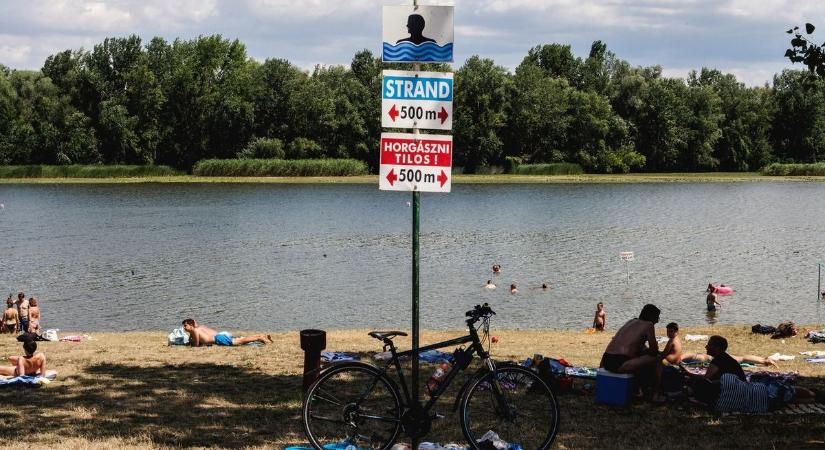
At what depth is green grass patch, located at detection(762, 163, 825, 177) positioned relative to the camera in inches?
4592

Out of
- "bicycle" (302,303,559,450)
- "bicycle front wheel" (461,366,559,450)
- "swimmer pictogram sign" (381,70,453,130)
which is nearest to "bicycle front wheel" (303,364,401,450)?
"bicycle" (302,303,559,450)

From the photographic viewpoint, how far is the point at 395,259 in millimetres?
41438

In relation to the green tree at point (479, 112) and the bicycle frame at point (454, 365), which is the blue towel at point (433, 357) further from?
the green tree at point (479, 112)

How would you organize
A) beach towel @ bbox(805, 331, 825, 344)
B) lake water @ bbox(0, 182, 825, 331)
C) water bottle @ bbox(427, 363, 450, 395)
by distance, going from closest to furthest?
water bottle @ bbox(427, 363, 450, 395) < beach towel @ bbox(805, 331, 825, 344) < lake water @ bbox(0, 182, 825, 331)

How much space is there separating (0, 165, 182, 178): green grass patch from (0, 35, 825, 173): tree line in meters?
1.50

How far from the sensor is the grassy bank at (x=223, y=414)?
30.4 ft

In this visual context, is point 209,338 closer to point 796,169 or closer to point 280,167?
point 280,167

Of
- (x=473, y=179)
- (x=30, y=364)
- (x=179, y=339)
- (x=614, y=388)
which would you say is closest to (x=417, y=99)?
(x=614, y=388)

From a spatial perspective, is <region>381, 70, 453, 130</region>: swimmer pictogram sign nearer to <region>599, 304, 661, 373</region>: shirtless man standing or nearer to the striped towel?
<region>599, 304, 661, 373</region>: shirtless man standing

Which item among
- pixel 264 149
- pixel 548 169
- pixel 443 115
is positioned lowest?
pixel 443 115

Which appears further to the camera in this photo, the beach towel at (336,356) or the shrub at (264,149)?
the shrub at (264,149)

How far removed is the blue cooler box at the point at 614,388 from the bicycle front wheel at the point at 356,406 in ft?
11.3

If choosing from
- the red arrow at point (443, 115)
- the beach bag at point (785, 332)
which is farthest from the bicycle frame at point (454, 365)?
the beach bag at point (785, 332)

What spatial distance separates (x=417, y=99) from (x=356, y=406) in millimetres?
2832
